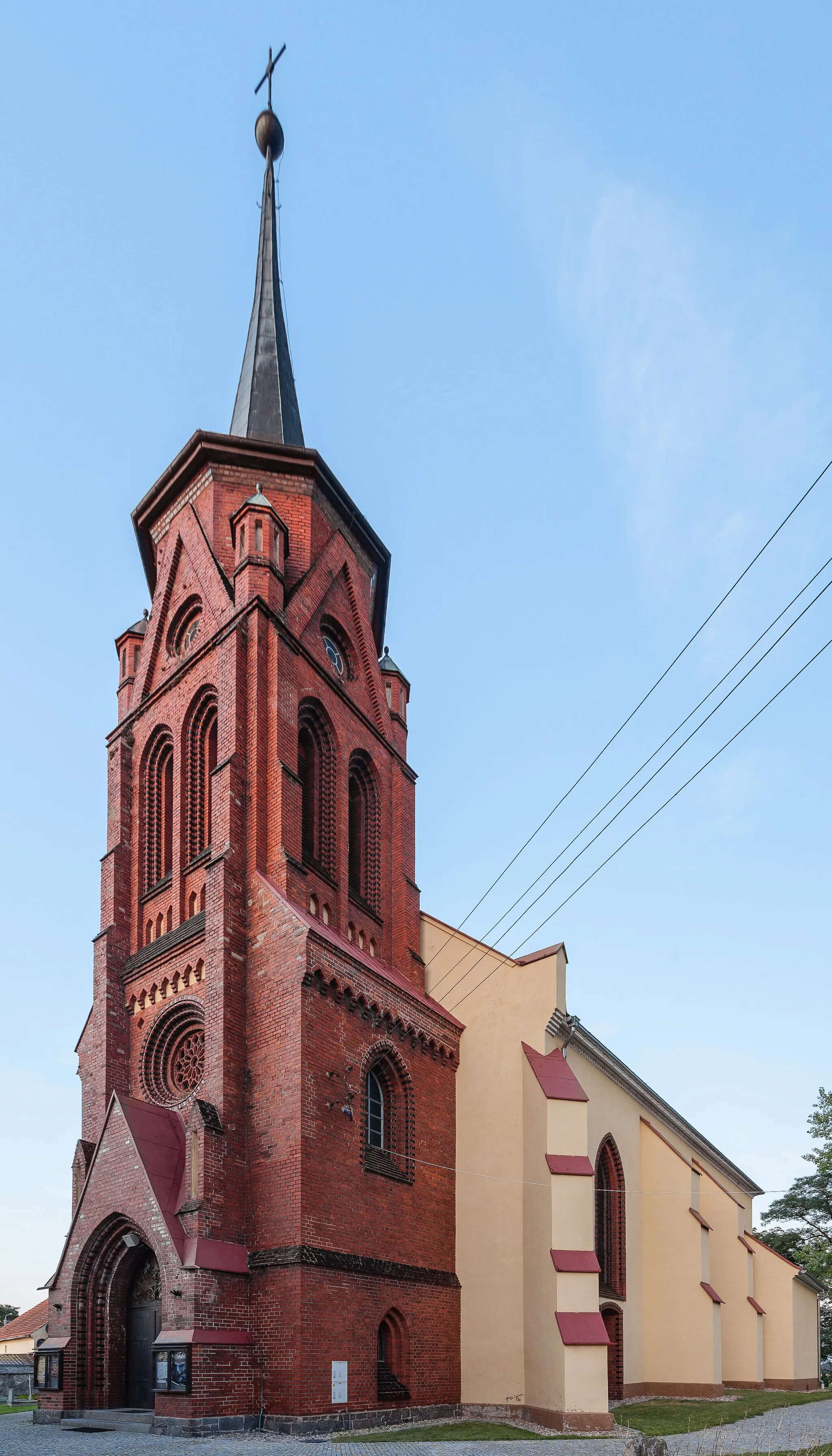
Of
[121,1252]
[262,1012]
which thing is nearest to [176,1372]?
[121,1252]

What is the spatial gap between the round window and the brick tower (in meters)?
0.13

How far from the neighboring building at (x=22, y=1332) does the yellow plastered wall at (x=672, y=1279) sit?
18.1 meters

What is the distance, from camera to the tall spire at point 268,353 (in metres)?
29.5

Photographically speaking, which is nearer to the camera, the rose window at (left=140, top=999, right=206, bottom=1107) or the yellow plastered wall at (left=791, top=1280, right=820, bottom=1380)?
the rose window at (left=140, top=999, right=206, bottom=1107)

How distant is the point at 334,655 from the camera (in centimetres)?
2748

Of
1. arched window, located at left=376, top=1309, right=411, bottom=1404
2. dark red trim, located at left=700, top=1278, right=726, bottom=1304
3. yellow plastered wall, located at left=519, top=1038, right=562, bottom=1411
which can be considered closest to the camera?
arched window, located at left=376, top=1309, right=411, bottom=1404

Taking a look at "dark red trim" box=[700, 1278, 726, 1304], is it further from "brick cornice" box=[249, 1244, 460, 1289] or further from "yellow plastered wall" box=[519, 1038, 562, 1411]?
"brick cornice" box=[249, 1244, 460, 1289]

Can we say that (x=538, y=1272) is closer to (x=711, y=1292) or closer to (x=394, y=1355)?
(x=394, y=1355)

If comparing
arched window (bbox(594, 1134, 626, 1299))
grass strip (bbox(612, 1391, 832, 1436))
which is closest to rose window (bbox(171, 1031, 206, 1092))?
grass strip (bbox(612, 1391, 832, 1436))

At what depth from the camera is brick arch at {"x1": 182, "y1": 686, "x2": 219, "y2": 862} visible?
2400 cm

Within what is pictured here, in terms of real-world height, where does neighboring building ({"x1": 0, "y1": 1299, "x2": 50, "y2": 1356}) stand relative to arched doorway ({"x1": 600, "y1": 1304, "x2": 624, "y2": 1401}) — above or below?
below

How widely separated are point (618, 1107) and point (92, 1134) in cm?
1382

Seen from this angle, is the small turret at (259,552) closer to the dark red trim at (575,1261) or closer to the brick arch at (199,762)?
the brick arch at (199,762)

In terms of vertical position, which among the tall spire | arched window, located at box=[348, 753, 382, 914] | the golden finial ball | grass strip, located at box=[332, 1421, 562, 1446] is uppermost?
the golden finial ball
